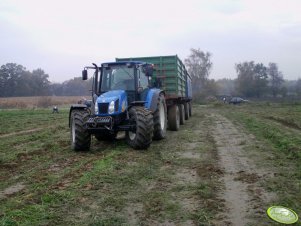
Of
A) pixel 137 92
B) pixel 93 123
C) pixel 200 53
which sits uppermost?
pixel 200 53

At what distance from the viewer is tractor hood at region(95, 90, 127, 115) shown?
963 centimetres

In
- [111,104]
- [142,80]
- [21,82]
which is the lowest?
[111,104]

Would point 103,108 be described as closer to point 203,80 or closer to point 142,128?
point 142,128

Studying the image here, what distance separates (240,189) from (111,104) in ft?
15.1

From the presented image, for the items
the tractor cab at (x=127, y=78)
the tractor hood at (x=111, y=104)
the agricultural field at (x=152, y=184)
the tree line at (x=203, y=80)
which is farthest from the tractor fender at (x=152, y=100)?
the tree line at (x=203, y=80)

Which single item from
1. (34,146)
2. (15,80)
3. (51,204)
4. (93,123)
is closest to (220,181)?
(51,204)

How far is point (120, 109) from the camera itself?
32.0 ft

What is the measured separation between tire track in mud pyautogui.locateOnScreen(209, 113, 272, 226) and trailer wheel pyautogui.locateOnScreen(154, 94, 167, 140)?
2028 millimetres

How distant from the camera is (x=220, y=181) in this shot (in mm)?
6395

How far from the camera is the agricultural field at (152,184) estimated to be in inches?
186

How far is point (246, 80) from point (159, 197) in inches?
2856

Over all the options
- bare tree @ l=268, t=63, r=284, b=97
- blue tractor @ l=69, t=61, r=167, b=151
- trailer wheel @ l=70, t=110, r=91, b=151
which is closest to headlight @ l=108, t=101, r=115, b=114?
blue tractor @ l=69, t=61, r=167, b=151

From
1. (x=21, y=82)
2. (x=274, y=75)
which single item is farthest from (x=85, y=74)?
(x=274, y=75)

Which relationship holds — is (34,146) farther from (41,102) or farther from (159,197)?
(41,102)
